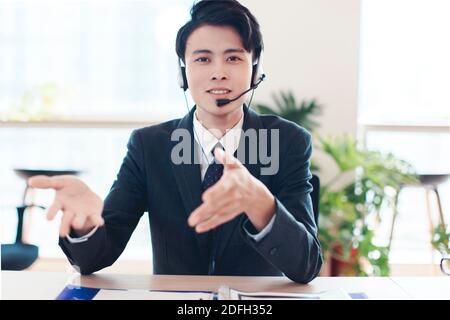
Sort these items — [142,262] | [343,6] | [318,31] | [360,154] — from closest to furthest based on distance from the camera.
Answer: [142,262], [343,6], [318,31], [360,154]

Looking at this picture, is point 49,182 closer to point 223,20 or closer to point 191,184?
point 191,184

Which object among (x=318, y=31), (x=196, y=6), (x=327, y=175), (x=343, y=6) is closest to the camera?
(x=196, y=6)

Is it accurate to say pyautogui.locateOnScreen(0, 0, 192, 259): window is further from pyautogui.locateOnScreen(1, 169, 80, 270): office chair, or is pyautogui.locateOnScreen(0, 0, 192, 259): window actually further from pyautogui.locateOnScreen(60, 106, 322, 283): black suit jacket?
pyautogui.locateOnScreen(60, 106, 322, 283): black suit jacket

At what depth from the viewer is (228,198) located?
0.68 meters

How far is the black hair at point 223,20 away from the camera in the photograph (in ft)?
2.86

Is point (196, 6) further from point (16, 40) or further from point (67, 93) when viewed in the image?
point (67, 93)

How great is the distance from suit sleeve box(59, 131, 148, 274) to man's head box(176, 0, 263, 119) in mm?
185

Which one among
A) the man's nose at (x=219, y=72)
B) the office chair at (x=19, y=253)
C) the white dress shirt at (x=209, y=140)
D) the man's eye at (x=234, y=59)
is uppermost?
the man's eye at (x=234, y=59)

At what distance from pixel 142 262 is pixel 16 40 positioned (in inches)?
48.4

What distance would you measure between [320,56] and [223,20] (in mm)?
1055

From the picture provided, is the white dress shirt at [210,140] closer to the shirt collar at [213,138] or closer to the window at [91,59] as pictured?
the shirt collar at [213,138]

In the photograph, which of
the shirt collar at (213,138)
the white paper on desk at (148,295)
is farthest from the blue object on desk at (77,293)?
the shirt collar at (213,138)
